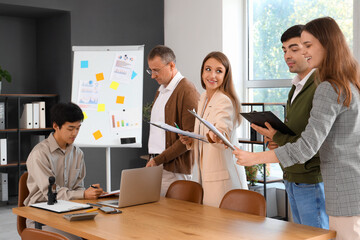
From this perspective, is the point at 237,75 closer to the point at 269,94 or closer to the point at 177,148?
the point at 269,94

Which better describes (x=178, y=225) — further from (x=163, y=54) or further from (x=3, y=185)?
(x=3, y=185)

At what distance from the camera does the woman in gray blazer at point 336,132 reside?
2166 millimetres

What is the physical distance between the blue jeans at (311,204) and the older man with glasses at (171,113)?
110 centimetres

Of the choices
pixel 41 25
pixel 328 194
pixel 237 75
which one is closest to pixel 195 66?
pixel 237 75

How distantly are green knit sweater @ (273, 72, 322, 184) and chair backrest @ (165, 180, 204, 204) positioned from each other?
0.72m

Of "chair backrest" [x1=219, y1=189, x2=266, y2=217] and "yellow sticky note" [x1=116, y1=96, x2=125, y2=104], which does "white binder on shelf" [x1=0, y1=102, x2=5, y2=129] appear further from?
"chair backrest" [x1=219, y1=189, x2=266, y2=217]

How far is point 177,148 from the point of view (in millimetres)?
3518

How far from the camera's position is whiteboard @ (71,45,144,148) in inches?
194

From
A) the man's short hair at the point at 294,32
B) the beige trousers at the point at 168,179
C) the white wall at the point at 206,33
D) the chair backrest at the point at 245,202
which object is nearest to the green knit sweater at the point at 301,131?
the chair backrest at the point at 245,202

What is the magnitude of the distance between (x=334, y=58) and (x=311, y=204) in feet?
2.75

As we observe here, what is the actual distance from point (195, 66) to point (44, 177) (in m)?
3.73

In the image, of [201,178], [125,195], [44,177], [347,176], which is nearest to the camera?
[347,176]

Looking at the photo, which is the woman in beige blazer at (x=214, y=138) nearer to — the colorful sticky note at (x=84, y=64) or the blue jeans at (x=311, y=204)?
the blue jeans at (x=311, y=204)

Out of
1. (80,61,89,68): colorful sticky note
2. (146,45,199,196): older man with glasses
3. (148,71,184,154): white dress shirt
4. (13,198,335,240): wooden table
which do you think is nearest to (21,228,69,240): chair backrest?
(13,198,335,240): wooden table
